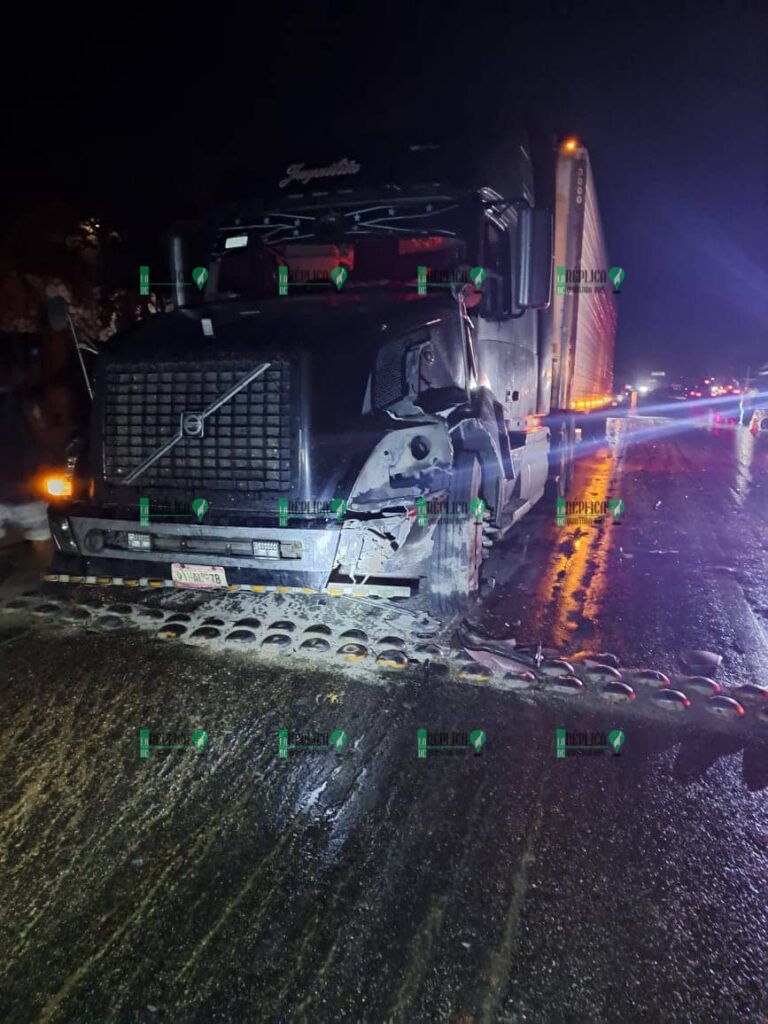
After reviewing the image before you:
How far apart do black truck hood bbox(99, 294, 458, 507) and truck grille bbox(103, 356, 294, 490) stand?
110mm

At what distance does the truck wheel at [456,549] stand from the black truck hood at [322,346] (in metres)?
0.75

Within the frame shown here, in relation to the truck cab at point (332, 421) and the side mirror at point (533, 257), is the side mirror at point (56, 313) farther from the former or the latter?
the side mirror at point (533, 257)

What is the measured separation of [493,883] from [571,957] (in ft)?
1.17

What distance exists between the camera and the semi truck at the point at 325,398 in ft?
13.1

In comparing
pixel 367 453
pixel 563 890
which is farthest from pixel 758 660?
pixel 367 453

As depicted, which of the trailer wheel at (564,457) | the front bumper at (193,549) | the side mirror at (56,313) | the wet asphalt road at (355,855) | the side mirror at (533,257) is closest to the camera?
the wet asphalt road at (355,855)

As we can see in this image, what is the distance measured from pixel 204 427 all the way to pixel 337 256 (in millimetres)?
2117

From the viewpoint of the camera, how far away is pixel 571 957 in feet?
6.27

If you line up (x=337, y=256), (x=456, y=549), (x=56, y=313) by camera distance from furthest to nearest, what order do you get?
(x=337, y=256)
(x=456, y=549)
(x=56, y=313)

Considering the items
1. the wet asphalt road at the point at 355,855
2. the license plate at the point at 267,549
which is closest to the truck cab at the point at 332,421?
the license plate at the point at 267,549

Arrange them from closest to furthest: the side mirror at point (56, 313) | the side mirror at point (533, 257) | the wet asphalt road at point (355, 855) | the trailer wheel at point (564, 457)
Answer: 1. the wet asphalt road at point (355, 855)
2. the side mirror at point (56, 313)
3. the side mirror at point (533, 257)
4. the trailer wheel at point (564, 457)

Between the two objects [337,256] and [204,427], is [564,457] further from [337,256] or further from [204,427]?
[204,427]

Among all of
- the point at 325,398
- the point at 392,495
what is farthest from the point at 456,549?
the point at 325,398

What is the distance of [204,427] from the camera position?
162 inches
